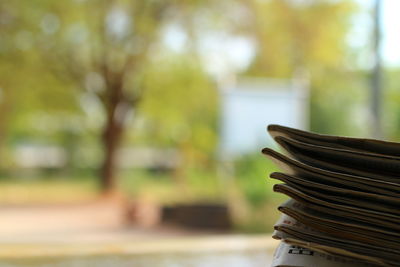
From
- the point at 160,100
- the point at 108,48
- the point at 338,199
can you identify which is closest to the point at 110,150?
the point at 160,100

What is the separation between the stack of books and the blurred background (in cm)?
306

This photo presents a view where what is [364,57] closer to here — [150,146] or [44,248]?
[150,146]

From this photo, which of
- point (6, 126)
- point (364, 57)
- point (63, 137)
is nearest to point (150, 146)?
point (63, 137)

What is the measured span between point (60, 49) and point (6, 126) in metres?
0.86

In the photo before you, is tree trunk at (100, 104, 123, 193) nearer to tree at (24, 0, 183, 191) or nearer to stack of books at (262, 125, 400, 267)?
tree at (24, 0, 183, 191)

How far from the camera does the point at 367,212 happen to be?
0.91 ft

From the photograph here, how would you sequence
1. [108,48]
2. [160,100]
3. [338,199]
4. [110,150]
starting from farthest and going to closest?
[160,100] < [110,150] < [108,48] < [338,199]

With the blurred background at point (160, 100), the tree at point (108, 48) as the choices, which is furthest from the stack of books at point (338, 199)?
the tree at point (108, 48)

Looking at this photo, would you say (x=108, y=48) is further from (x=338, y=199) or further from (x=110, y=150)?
(x=338, y=199)

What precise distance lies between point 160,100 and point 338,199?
166 inches

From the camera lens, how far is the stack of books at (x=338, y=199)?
0.28m

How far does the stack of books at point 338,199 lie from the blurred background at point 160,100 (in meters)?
3.06

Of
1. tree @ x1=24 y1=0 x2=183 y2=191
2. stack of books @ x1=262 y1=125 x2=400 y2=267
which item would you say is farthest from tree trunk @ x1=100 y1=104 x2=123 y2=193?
stack of books @ x1=262 y1=125 x2=400 y2=267

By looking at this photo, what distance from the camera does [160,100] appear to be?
4.47 metres
